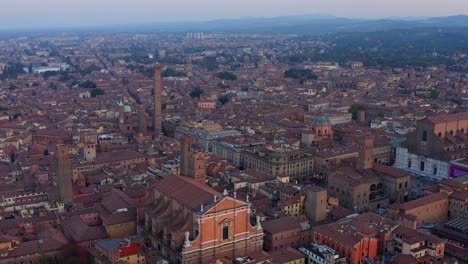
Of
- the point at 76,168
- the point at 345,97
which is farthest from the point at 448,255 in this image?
the point at 345,97

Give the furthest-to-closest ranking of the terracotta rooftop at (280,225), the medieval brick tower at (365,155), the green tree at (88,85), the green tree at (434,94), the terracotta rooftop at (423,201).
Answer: the green tree at (88,85), the green tree at (434,94), the medieval brick tower at (365,155), the terracotta rooftop at (423,201), the terracotta rooftop at (280,225)

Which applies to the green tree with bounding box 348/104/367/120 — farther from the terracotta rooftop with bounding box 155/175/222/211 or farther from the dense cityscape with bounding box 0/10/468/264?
the terracotta rooftop with bounding box 155/175/222/211

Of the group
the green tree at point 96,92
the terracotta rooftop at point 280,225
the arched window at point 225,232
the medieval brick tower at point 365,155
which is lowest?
the green tree at point 96,92

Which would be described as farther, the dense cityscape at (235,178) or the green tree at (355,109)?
the green tree at (355,109)

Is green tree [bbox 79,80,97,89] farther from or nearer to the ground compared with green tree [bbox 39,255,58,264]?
farther from the ground

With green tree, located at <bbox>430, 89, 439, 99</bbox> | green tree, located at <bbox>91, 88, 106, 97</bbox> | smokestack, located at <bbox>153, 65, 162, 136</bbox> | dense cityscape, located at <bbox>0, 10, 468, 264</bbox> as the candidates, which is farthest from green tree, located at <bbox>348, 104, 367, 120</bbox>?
green tree, located at <bbox>91, 88, 106, 97</bbox>

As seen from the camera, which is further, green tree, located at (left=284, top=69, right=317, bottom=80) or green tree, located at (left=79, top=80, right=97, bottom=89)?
green tree, located at (left=284, top=69, right=317, bottom=80)

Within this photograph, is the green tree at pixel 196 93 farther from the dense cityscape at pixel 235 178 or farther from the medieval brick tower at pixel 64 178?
the medieval brick tower at pixel 64 178

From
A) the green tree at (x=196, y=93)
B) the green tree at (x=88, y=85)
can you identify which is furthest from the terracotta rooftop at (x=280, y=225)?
the green tree at (x=88, y=85)

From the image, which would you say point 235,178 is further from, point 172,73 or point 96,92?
point 172,73
